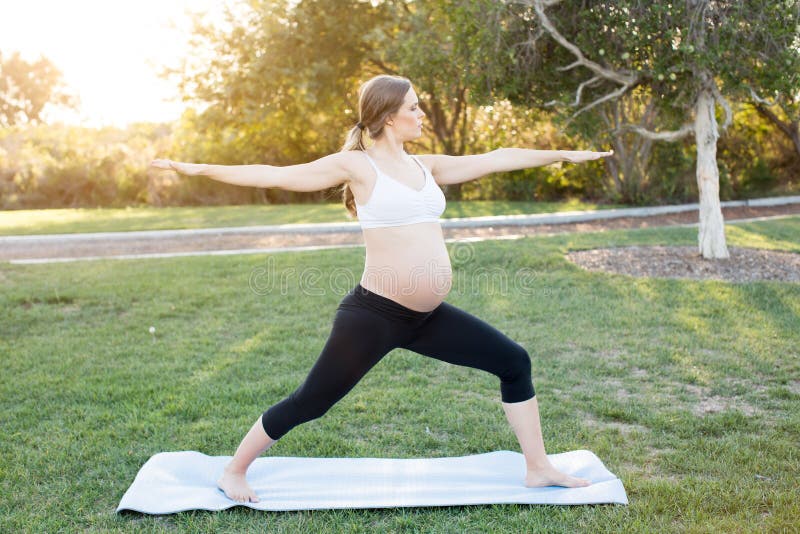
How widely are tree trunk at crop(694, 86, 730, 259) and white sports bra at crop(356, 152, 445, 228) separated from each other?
670 cm

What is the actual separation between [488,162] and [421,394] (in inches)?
73.9

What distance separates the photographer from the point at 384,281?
323 cm

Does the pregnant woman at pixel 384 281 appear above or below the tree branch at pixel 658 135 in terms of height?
below

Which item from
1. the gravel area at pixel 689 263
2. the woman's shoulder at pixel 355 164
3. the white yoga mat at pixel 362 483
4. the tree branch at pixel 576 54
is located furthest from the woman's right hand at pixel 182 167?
the tree branch at pixel 576 54

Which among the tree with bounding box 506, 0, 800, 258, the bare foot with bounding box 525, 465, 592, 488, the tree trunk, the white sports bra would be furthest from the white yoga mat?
the tree trunk

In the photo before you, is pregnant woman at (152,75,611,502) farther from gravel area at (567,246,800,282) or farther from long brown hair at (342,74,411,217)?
gravel area at (567,246,800,282)

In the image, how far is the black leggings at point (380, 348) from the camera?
3232 millimetres

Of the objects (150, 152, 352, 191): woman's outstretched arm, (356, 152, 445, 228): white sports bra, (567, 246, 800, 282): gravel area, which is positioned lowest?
(567, 246, 800, 282): gravel area

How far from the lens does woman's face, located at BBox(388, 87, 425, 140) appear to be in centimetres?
327

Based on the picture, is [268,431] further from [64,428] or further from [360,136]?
[64,428]

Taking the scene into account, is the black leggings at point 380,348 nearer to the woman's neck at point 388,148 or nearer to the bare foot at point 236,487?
the bare foot at point 236,487

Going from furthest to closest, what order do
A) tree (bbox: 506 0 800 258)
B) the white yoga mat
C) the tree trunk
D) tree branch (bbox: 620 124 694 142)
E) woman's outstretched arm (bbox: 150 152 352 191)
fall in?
tree branch (bbox: 620 124 694 142)
the tree trunk
tree (bbox: 506 0 800 258)
the white yoga mat
woman's outstretched arm (bbox: 150 152 352 191)

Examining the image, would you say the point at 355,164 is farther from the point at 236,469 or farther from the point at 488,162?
the point at 236,469

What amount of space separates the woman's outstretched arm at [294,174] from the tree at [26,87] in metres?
51.2
